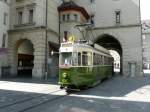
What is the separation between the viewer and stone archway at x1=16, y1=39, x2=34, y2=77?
37188 millimetres

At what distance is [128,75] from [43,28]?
1609cm

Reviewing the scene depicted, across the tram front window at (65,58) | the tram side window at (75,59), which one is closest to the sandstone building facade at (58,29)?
the tram front window at (65,58)

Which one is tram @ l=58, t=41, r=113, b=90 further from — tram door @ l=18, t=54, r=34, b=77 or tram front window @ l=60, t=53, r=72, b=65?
tram door @ l=18, t=54, r=34, b=77

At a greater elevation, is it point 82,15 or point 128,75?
point 82,15

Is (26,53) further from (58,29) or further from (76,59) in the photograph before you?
(76,59)

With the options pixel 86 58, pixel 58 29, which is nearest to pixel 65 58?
pixel 86 58

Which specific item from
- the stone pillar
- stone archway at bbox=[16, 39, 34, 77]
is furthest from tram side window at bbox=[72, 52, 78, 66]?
stone archway at bbox=[16, 39, 34, 77]

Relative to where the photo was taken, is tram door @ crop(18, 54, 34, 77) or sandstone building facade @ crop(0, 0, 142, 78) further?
tram door @ crop(18, 54, 34, 77)

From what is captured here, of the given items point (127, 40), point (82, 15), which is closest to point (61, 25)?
point (82, 15)

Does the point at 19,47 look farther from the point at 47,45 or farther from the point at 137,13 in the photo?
the point at 137,13

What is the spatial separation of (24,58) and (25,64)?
1044 millimetres

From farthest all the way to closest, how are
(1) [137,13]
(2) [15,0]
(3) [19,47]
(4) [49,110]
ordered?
(1) [137,13] < (3) [19,47] < (2) [15,0] < (4) [49,110]

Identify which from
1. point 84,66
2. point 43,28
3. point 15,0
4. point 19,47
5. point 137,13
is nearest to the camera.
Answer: point 84,66

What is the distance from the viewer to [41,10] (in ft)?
109
